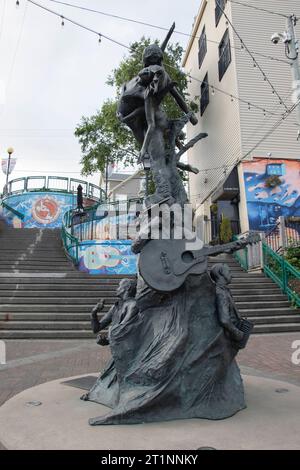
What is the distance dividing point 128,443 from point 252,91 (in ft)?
62.0

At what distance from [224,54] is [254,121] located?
15.6ft

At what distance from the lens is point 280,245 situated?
14852 mm

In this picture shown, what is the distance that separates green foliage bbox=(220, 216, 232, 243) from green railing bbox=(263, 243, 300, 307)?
4.37m

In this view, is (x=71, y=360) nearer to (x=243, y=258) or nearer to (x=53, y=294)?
(x=53, y=294)

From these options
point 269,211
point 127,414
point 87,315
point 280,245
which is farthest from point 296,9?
point 127,414

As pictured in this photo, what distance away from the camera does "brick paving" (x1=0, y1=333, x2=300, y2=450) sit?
5.81 m

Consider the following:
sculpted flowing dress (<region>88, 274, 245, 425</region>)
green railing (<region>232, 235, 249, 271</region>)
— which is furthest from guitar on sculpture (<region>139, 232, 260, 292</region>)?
green railing (<region>232, 235, 249, 271</region>)

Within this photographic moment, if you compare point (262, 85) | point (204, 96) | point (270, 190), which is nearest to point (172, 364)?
point (270, 190)

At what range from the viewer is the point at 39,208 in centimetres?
2808

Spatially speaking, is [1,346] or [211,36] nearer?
[1,346]

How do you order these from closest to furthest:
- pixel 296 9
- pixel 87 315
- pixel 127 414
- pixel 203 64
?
pixel 127 414 < pixel 87 315 < pixel 296 9 < pixel 203 64

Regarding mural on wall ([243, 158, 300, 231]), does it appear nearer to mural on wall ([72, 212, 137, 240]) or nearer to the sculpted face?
mural on wall ([72, 212, 137, 240])

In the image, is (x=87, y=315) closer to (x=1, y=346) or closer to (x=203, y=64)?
(x=1, y=346)
